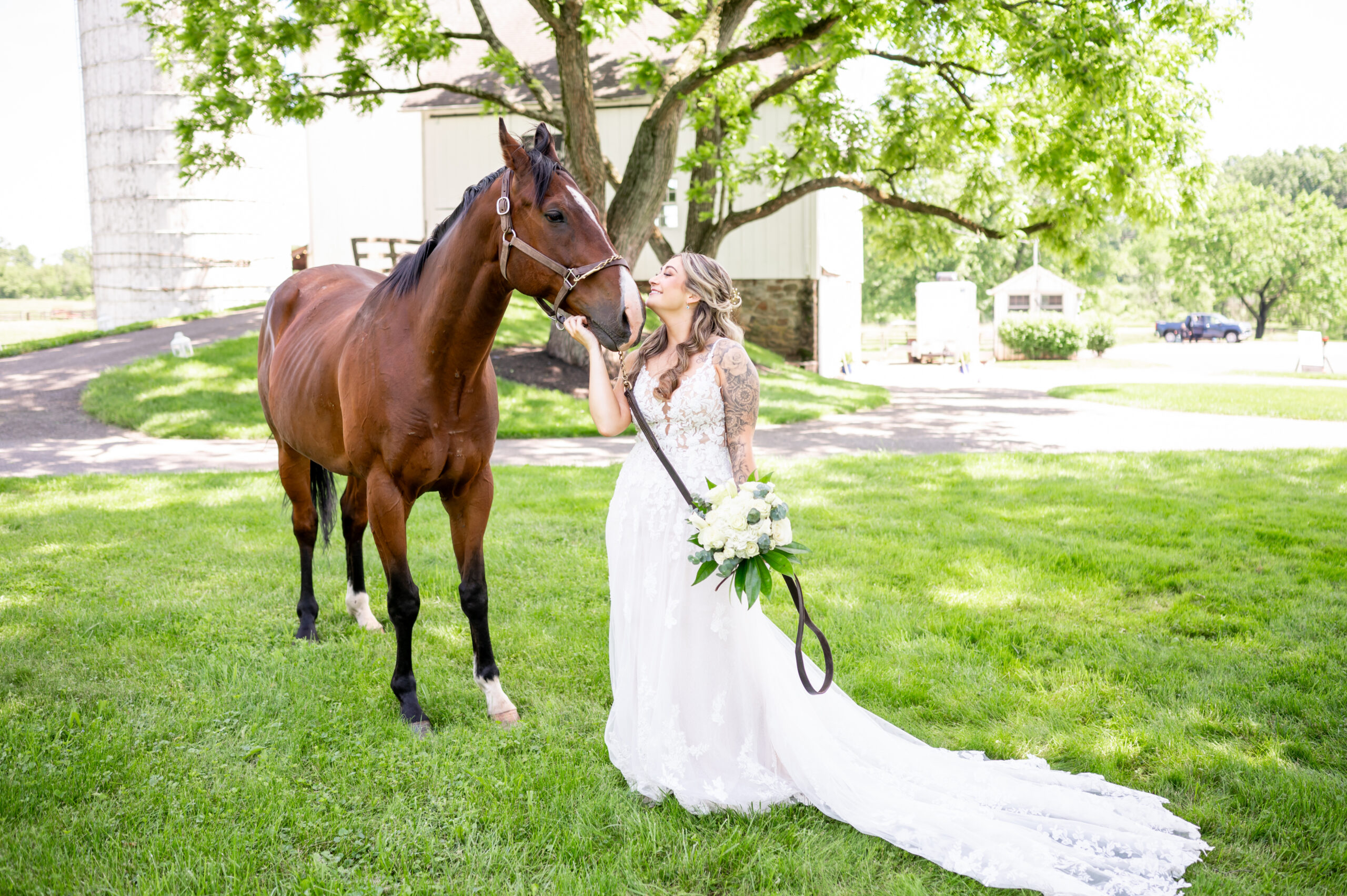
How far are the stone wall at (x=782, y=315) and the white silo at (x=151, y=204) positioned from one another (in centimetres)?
1117

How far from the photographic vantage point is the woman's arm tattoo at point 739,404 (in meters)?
3.33

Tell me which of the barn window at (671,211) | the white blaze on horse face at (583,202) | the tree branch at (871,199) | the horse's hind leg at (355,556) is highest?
the barn window at (671,211)

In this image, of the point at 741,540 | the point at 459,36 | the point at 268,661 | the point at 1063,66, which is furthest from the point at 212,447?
the point at 1063,66

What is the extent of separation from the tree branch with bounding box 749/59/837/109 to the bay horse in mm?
11362

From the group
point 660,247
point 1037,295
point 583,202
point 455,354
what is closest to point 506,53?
point 660,247

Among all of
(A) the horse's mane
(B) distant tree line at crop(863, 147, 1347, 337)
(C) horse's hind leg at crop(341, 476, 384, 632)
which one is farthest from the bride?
(B) distant tree line at crop(863, 147, 1347, 337)

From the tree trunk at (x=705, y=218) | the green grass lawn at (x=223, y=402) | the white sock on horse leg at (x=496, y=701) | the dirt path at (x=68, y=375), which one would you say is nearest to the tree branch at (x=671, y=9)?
the tree trunk at (x=705, y=218)

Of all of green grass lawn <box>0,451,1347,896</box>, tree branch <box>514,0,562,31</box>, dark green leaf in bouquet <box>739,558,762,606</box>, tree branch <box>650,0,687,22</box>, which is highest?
tree branch <box>650,0,687,22</box>

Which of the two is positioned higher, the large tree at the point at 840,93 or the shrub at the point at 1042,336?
the large tree at the point at 840,93

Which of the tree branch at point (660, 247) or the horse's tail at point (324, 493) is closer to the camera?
the horse's tail at point (324, 493)

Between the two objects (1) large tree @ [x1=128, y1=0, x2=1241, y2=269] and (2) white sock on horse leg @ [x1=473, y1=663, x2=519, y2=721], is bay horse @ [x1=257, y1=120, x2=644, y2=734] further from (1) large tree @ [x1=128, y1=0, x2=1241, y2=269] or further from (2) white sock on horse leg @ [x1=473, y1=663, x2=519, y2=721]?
(1) large tree @ [x1=128, y1=0, x2=1241, y2=269]

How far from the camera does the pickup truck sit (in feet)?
147

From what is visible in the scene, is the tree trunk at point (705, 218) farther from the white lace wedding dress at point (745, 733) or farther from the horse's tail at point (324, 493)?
the white lace wedding dress at point (745, 733)

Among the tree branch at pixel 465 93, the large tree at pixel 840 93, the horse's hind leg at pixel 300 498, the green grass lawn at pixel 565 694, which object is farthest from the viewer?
the tree branch at pixel 465 93
